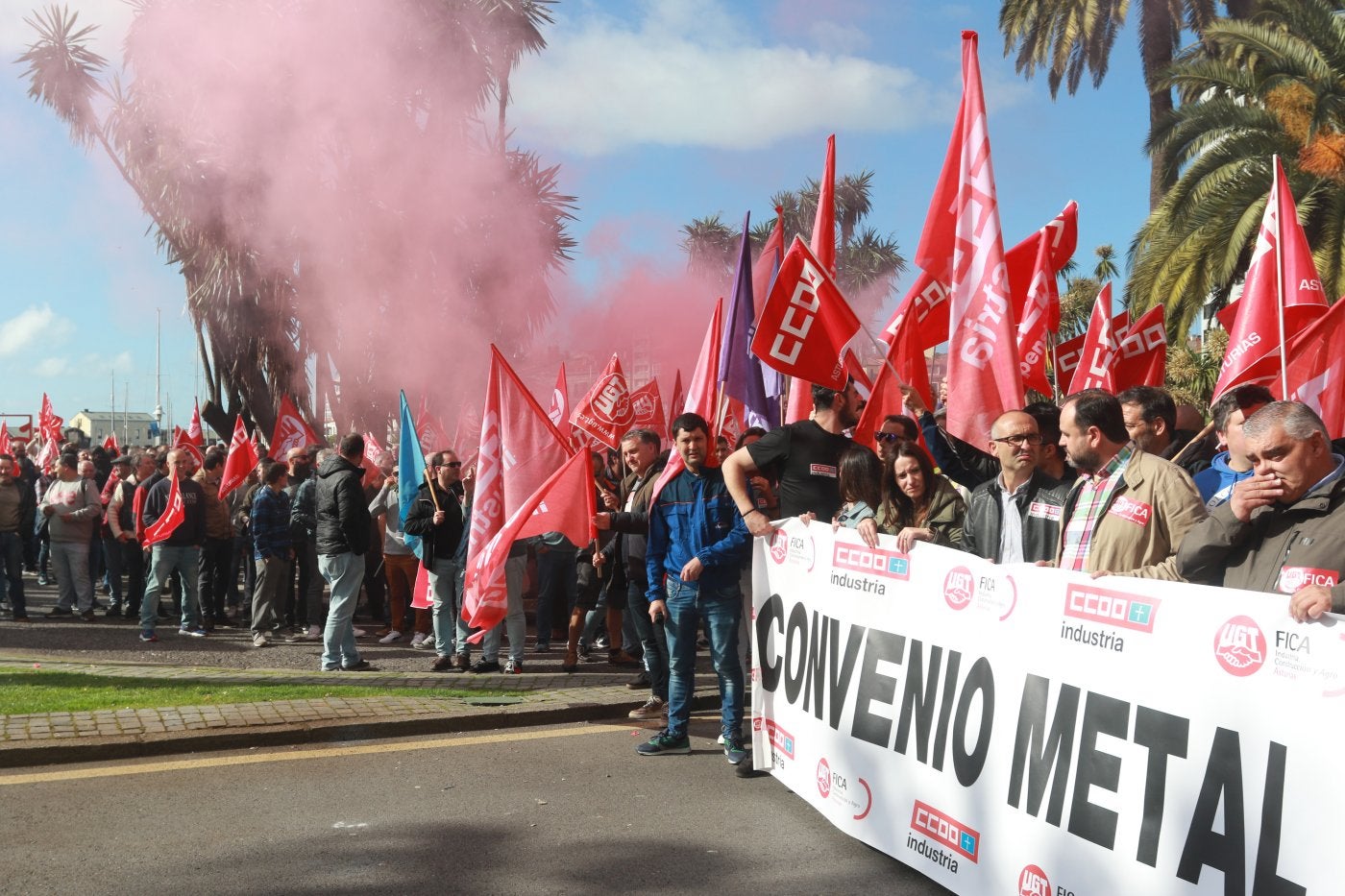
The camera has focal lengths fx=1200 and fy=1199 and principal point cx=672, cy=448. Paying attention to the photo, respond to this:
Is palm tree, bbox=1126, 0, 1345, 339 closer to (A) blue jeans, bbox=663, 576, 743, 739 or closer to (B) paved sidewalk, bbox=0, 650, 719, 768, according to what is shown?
(B) paved sidewalk, bbox=0, 650, 719, 768

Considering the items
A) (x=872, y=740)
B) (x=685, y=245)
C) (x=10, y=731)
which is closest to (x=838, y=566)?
(x=872, y=740)

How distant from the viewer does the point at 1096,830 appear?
3303 mm

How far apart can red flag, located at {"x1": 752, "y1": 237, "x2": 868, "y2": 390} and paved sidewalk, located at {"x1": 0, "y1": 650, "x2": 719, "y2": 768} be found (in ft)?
7.27

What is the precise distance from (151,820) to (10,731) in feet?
5.46

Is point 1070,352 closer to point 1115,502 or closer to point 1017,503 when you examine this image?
point 1017,503

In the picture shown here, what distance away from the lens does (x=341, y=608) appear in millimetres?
8695

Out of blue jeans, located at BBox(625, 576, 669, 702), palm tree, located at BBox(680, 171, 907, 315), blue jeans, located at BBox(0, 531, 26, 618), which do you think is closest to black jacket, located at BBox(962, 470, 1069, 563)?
blue jeans, located at BBox(625, 576, 669, 702)

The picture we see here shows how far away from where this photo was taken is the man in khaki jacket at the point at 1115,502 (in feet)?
13.7

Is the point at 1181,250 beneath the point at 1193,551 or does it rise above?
above

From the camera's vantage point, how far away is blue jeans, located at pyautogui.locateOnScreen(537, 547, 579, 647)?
→ 32.7 ft

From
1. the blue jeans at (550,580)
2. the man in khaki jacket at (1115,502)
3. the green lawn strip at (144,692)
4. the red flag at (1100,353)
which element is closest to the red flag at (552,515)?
the green lawn strip at (144,692)

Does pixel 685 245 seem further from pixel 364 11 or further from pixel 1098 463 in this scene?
pixel 1098 463

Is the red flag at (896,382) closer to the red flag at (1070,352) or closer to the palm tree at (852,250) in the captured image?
the red flag at (1070,352)

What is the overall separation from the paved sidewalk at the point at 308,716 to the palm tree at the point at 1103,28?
57.7 feet
